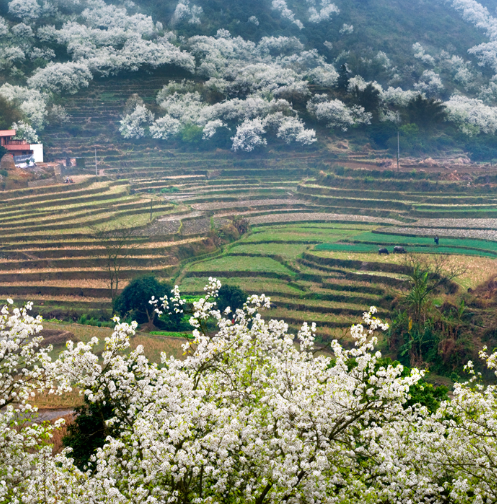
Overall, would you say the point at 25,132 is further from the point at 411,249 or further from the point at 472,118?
the point at 472,118

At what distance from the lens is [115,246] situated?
126ft

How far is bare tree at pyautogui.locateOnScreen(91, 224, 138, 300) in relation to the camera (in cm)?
3534

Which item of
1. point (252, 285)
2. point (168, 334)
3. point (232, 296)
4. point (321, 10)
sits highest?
point (321, 10)

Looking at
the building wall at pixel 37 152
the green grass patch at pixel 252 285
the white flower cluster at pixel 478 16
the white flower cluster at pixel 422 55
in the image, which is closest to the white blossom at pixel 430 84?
the white flower cluster at pixel 422 55

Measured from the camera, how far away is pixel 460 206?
153 ft

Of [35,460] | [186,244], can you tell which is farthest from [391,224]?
[35,460]

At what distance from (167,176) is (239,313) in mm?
49191

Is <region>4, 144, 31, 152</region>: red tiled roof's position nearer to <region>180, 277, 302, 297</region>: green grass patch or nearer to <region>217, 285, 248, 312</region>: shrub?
<region>180, 277, 302, 297</region>: green grass patch

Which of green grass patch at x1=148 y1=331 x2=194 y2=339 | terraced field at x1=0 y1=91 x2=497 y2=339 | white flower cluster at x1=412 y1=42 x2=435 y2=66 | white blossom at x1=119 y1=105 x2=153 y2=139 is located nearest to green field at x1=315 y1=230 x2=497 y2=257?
terraced field at x1=0 y1=91 x2=497 y2=339

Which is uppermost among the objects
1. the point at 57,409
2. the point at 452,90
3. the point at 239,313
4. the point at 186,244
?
the point at 452,90

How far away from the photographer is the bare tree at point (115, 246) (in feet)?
116

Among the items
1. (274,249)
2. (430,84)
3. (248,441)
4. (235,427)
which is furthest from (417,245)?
(430,84)

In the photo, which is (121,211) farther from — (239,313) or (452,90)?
(452,90)

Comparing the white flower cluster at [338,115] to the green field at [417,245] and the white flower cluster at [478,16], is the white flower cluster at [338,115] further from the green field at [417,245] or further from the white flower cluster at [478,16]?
the white flower cluster at [478,16]
